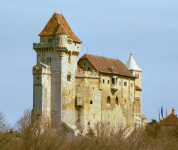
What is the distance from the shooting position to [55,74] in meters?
132

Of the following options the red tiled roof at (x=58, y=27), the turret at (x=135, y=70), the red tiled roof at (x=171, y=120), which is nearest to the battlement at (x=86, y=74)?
the red tiled roof at (x=58, y=27)

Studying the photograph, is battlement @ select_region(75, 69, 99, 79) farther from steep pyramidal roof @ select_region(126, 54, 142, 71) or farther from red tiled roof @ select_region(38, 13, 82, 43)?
steep pyramidal roof @ select_region(126, 54, 142, 71)

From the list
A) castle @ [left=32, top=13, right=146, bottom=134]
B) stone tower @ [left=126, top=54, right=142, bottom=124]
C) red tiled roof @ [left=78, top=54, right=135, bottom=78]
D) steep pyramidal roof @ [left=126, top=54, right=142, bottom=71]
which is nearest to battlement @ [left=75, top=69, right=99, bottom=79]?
castle @ [left=32, top=13, right=146, bottom=134]

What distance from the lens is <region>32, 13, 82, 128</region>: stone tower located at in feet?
424

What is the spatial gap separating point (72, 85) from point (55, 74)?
4622 mm

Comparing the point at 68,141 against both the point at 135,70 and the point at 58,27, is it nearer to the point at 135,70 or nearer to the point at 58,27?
the point at 58,27

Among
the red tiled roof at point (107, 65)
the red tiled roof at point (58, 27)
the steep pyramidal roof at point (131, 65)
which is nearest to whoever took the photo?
the red tiled roof at point (58, 27)

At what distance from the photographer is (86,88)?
13625cm

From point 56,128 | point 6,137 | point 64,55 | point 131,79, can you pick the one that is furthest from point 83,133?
point 6,137

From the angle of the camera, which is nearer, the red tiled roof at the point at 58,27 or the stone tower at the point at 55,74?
the stone tower at the point at 55,74

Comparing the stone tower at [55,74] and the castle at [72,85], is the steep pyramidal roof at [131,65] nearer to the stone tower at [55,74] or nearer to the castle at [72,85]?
the castle at [72,85]

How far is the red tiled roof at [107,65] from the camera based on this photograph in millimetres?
142562

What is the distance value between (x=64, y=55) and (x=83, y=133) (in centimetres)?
1462

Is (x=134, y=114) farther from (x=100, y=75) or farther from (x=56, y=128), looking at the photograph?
(x=56, y=128)
